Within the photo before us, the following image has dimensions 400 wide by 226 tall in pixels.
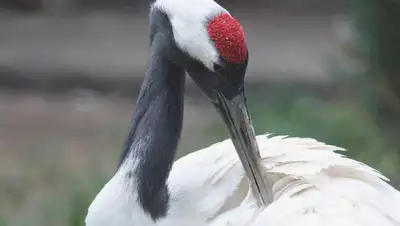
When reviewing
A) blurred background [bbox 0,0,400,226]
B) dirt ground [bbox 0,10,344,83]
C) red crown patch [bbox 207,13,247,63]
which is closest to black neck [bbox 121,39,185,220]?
red crown patch [bbox 207,13,247,63]

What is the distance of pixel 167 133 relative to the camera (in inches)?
86.8

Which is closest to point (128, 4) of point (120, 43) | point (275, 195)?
point (120, 43)

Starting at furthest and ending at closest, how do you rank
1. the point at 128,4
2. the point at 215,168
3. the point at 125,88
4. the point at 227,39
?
the point at 128,4, the point at 125,88, the point at 215,168, the point at 227,39

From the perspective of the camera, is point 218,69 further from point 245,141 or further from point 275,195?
point 275,195

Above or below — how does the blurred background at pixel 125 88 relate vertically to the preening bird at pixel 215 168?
below

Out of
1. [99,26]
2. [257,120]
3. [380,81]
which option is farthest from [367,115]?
[99,26]

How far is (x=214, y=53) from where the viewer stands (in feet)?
6.39

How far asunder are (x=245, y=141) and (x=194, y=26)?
0.32 m

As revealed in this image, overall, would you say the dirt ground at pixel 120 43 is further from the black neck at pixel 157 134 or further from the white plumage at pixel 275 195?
the black neck at pixel 157 134

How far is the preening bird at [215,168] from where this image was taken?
199 cm

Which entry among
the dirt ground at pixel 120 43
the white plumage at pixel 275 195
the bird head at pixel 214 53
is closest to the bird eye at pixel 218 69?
the bird head at pixel 214 53

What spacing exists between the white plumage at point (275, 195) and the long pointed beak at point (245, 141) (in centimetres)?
5

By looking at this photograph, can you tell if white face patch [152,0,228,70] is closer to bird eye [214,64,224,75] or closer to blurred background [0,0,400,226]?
bird eye [214,64,224,75]

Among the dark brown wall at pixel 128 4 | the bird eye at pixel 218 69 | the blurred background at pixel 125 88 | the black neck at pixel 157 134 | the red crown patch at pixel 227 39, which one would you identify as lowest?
the blurred background at pixel 125 88
